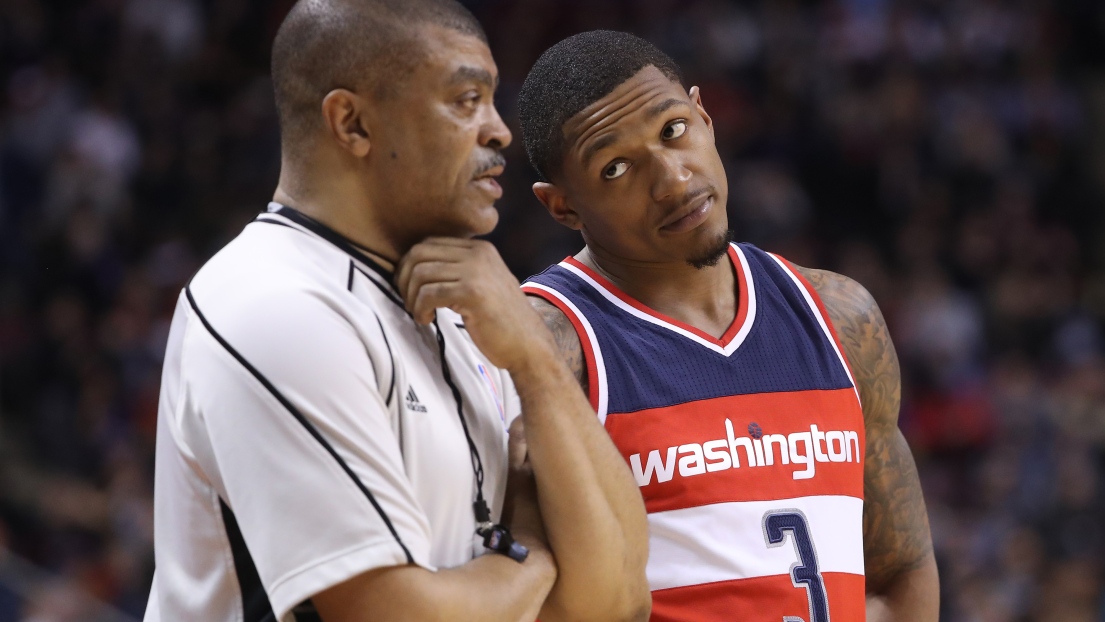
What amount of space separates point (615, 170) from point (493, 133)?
0.95 meters

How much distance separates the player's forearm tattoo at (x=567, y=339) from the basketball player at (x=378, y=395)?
569 millimetres

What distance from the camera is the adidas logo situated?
2416 mm

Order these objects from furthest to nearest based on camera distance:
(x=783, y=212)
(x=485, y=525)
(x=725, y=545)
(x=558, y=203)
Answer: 1. (x=783, y=212)
2. (x=558, y=203)
3. (x=725, y=545)
4. (x=485, y=525)

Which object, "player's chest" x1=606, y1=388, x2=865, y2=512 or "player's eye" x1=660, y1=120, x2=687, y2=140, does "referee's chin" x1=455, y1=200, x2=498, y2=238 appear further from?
"player's eye" x1=660, y1=120, x2=687, y2=140

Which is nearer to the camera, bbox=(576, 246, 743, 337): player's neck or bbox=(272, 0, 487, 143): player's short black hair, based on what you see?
bbox=(272, 0, 487, 143): player's short black hair

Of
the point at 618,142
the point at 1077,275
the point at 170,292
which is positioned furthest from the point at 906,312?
the point at 618,142

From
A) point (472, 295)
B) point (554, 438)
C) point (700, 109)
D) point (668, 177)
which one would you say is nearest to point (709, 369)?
point (668, 177)

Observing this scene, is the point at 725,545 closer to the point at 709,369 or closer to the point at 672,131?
the point at 709,369

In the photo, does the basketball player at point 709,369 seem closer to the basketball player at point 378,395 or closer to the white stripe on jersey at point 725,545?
the white stripe on jersey at point 725,545

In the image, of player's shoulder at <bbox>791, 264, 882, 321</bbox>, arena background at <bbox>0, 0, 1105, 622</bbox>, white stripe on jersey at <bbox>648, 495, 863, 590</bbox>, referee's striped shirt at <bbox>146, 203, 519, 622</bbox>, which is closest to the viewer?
referee's striped shirt at <bbox>146, 203, 519, 622</bbox>

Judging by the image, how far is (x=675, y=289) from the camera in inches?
144

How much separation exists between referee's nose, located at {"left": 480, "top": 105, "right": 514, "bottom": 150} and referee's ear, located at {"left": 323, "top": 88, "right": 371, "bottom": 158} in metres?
0.23

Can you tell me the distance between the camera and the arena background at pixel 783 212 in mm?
9016

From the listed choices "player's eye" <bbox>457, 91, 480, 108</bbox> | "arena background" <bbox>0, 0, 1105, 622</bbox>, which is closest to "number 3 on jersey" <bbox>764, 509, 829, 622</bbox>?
"player's eye" <bbox>457, 91, 480, 108</bbox>
